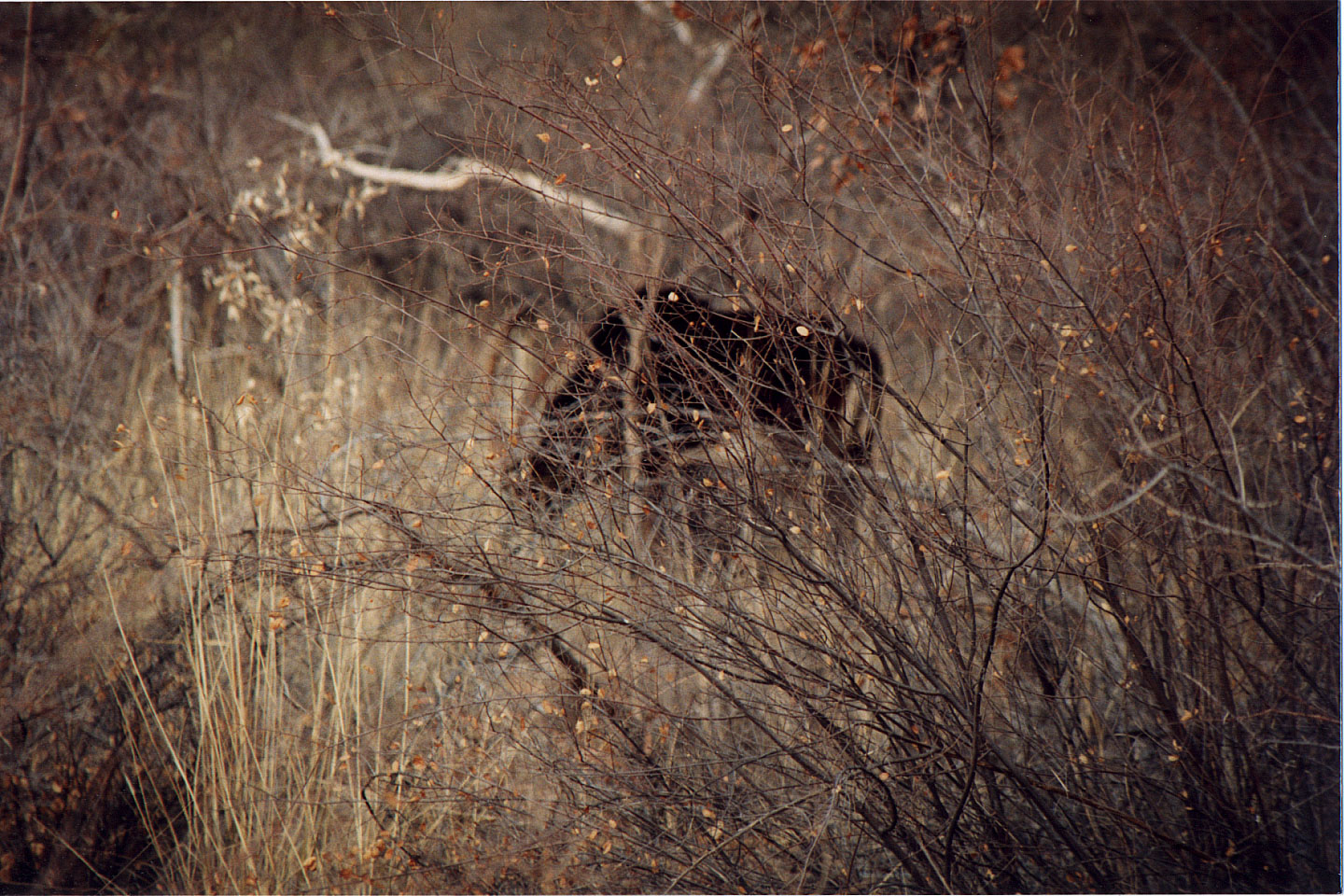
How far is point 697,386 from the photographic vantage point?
201cm

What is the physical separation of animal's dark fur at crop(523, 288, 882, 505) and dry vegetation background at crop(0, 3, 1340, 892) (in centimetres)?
7

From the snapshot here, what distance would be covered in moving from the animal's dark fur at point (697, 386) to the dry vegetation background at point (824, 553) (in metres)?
0.07

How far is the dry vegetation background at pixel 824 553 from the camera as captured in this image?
200 cm

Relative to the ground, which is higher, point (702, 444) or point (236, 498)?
point (702, 444)

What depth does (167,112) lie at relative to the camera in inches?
160

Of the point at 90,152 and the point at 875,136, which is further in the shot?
the point at 90,152

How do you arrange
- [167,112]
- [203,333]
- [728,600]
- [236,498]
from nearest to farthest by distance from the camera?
[728,600] < [236,498] < [203,333] < [167,112]

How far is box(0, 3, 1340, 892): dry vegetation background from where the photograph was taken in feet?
6.57

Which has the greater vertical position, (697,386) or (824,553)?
(697,386)

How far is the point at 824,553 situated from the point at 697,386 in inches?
18.1

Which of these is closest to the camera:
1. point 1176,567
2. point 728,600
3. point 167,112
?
point 728,600

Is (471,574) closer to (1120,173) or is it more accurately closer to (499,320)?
(499,320)

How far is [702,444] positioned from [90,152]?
3.40 m

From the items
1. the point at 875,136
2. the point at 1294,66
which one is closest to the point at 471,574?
the point at 875,136
